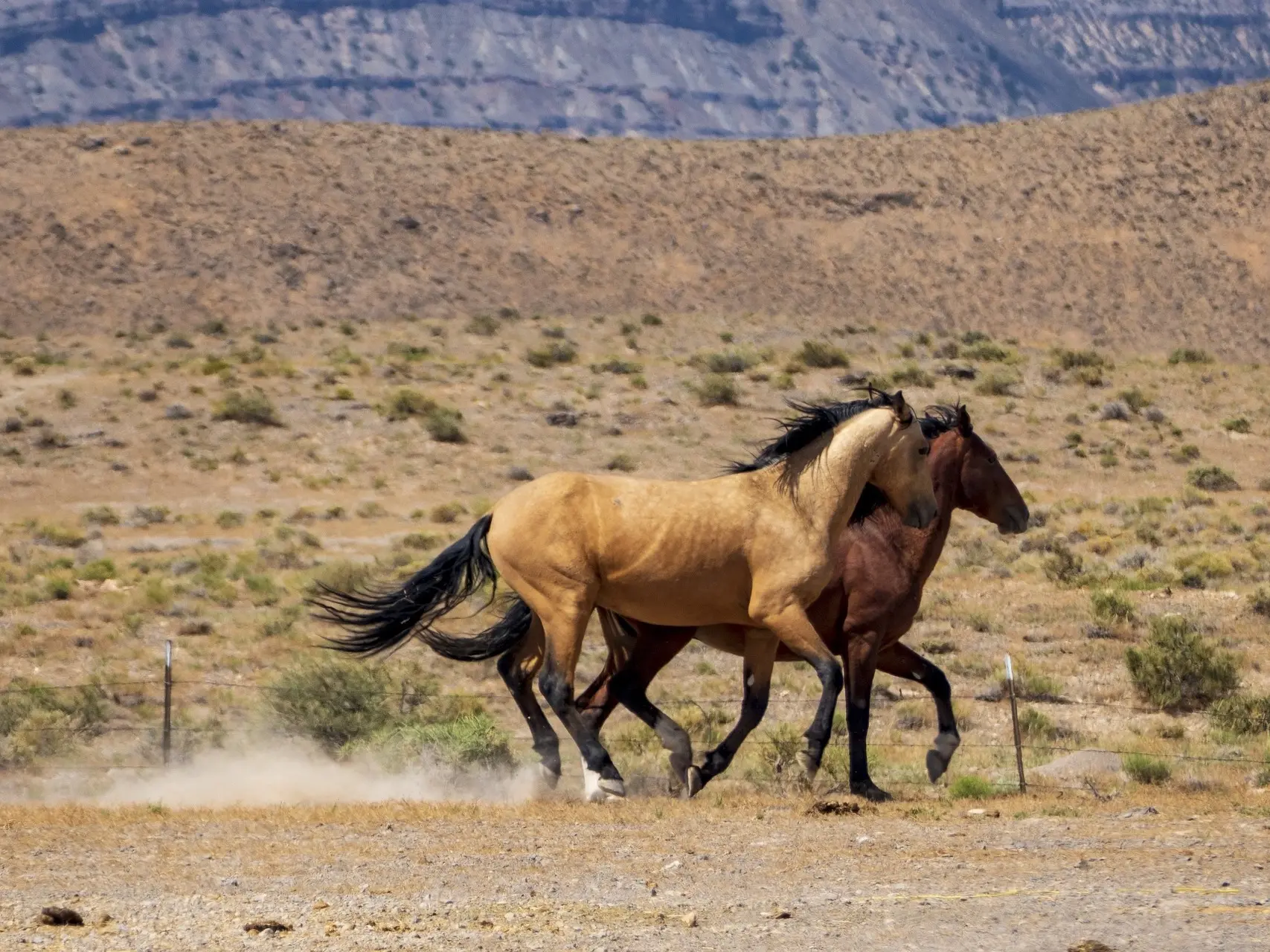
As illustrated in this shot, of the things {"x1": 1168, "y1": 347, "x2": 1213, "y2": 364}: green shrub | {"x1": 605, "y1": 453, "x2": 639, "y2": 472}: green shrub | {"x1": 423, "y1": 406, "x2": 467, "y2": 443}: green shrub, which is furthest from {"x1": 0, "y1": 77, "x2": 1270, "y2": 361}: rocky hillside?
{"x1": 605, "y1": 453, "x2": 639, "y2": 472}: green shrub

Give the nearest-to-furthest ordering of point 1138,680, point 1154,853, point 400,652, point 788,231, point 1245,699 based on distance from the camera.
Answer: point 1154,853, point 1245,699, point 1138,680, point 400,652, point 788,231

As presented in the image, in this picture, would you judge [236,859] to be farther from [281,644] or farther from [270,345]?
[270,345]

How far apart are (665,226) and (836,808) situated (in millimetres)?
64897

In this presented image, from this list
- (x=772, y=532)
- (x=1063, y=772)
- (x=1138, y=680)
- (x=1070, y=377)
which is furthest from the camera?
(x=1070, y=377)

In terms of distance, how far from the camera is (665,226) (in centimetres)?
7469

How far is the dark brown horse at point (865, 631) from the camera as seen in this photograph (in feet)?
39.8

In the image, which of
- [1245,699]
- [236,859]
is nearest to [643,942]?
[236,859]

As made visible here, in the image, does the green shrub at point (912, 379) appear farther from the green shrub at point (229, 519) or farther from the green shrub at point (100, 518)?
the green shrub at point (100, 518)

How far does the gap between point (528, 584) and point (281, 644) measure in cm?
1039

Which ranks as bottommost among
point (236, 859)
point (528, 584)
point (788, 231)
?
point (236, 859)

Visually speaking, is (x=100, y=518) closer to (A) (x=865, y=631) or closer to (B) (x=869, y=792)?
(A) (x=865, y=631)

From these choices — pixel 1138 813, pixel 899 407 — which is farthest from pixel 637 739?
pixel 1138 813

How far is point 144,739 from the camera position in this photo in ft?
56.3

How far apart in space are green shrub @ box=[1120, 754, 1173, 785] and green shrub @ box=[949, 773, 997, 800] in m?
1.33
